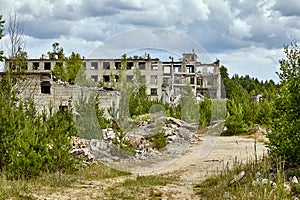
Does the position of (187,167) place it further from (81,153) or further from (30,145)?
(30,145)

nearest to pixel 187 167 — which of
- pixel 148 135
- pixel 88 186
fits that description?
pixel 88 186

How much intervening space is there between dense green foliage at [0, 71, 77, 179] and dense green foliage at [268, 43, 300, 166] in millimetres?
4524

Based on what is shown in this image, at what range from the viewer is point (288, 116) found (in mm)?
8016

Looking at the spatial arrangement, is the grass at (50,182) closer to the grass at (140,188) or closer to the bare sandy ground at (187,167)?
the bare sandy ground at (187,167)

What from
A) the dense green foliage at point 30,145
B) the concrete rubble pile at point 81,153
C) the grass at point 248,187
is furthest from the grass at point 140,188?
the concrete rubble pile at point 81,153

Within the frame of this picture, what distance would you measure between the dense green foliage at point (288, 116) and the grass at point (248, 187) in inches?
14.4

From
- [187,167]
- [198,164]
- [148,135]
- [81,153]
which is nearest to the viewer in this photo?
[81,153]

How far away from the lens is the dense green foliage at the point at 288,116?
301 inches

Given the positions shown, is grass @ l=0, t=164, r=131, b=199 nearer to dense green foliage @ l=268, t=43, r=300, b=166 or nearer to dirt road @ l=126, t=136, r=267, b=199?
dirt road @ l=126, t=136, r=267, b=199

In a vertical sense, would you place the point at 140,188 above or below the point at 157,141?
below

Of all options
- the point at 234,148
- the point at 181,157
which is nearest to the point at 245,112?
the point at 234,148

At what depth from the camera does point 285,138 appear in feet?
25.5

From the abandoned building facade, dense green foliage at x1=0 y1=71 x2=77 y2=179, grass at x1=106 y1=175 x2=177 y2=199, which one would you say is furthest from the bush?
the abandoned building facade

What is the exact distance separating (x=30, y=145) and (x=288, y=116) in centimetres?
523
